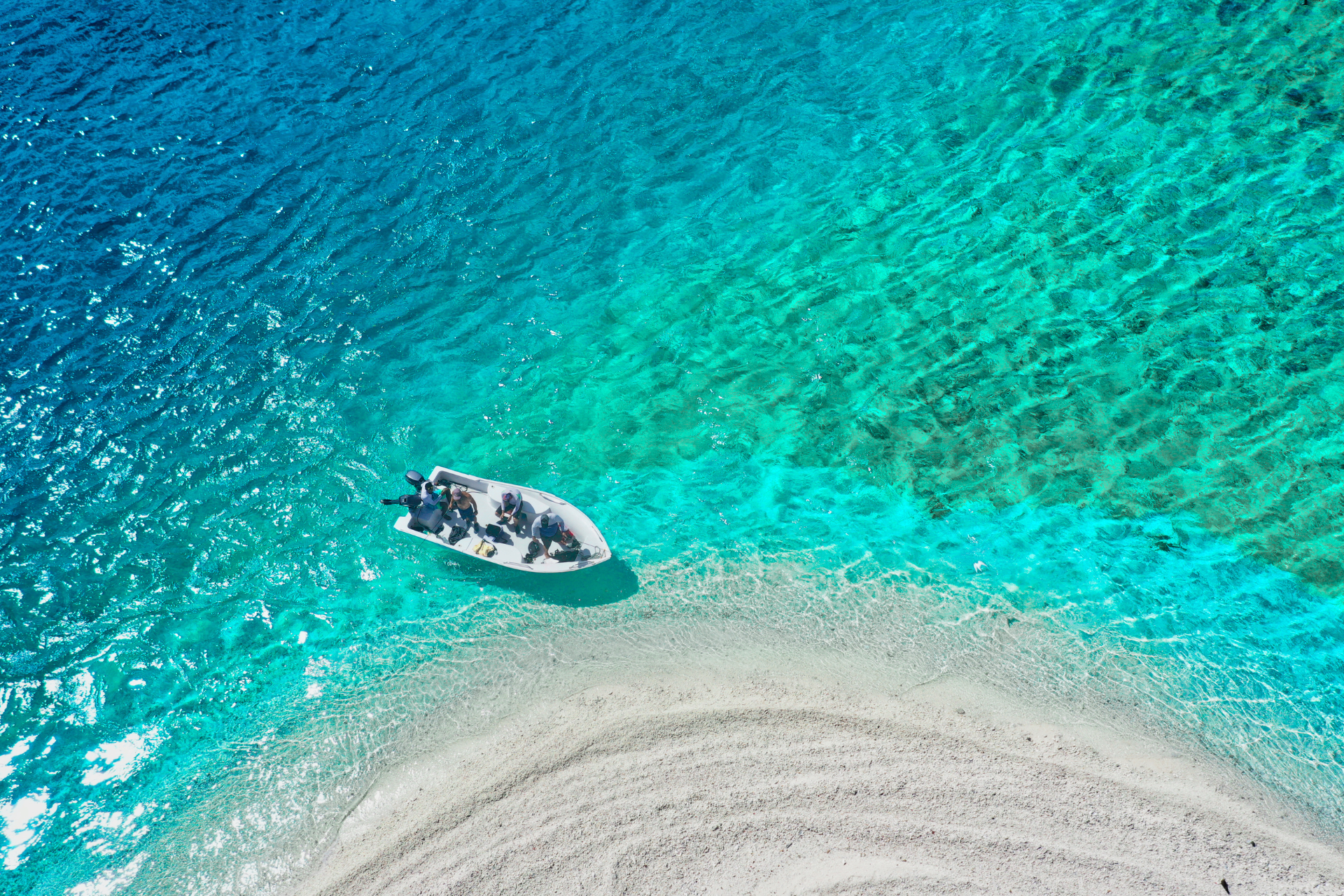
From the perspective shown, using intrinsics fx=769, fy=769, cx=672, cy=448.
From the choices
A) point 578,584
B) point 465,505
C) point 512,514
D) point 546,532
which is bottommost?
point 578,584

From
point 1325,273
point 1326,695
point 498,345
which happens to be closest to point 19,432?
point 498,345

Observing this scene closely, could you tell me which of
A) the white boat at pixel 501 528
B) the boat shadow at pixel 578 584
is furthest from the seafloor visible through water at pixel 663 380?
the white boat at pixel 501 528

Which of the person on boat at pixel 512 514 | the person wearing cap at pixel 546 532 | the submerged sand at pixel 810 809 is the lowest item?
the submerged sand at pixel 810 809

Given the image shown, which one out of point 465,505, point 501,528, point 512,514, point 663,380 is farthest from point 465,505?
point 663,380

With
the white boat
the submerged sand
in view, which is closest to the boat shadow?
the white boat

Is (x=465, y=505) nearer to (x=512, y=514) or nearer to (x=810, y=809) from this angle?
(x=512, y=514)

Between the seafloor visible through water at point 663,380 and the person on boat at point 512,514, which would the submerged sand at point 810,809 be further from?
the person on boat at point 512,514
